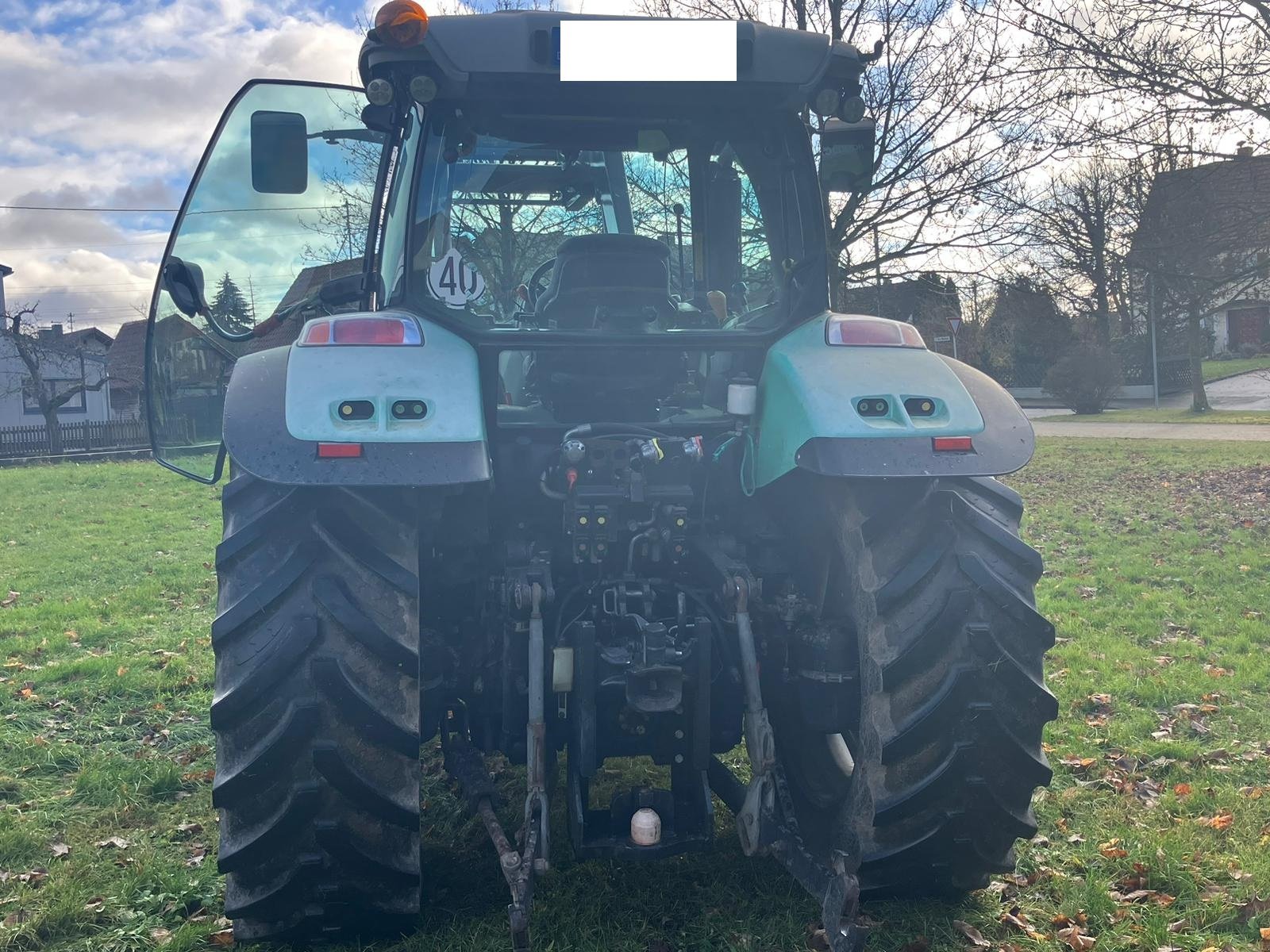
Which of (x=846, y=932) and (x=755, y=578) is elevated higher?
(x=755, y=578)

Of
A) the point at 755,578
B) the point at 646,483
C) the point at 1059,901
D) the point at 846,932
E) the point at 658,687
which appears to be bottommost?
the point at 1059,901

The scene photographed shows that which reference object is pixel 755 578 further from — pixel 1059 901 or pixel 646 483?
pixel 1059 901

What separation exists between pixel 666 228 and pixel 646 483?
109cm

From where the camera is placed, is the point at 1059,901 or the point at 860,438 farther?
Result: the point at 1059,901

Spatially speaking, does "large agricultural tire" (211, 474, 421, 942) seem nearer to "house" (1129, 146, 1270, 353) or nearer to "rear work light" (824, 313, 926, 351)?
"rear work light" (824, 313, 926, 351)

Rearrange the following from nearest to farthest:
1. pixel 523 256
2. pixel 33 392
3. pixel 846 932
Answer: pixel 846 932 → pixel 523 256 → pixel 33 392

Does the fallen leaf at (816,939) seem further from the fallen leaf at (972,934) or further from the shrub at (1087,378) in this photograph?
the shrub at (1087,378)

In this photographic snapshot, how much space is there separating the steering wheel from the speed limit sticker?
195mm

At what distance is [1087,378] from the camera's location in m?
33.5

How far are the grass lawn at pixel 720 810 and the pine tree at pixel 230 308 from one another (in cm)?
193

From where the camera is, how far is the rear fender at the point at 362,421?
9.19ft

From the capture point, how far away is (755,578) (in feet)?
11.0

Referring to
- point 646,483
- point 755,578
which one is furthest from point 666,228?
point 755,578

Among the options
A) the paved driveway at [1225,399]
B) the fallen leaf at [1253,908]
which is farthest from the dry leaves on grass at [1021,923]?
the paved driveway at [1225,399]
